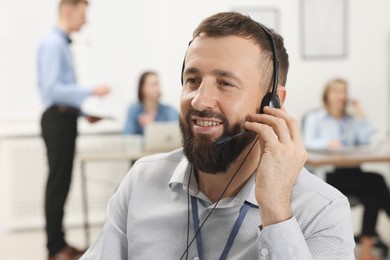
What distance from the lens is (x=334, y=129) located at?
3783 mm

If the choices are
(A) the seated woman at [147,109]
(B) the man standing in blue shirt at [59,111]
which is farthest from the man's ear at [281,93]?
(A) the seated woman at [147,109]

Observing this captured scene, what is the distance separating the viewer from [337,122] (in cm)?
381

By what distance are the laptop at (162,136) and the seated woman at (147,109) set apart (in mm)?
375


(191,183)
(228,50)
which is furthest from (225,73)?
(191,183)

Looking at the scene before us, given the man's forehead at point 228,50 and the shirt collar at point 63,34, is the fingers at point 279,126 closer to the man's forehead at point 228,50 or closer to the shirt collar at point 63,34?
the man's forehead at point 228,50

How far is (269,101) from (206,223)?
0.94 feet

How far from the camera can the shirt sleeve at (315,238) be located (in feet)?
3.07

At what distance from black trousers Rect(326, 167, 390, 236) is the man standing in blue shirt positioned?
166 centimetres

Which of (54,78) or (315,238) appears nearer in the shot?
(315,238)

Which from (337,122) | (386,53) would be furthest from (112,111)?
(386,53)

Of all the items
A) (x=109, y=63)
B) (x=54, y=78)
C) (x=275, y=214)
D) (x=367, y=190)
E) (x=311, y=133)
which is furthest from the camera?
(x=109, y=63)

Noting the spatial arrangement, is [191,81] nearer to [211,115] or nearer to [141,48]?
[211,115]

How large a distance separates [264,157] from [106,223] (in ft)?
1.46

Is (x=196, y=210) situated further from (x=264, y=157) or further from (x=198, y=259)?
(x=264, y=157)
